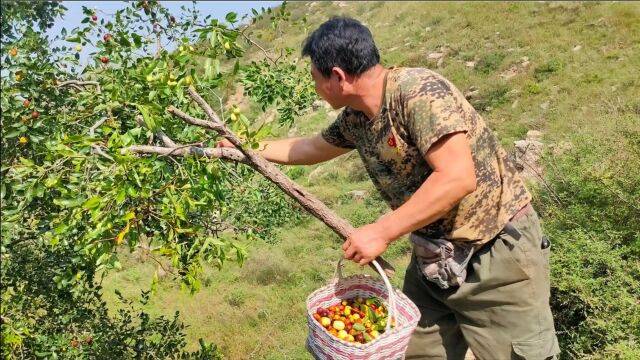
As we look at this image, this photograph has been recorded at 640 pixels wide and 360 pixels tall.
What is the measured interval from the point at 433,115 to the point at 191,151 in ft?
3.97

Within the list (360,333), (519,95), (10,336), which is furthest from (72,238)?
(519,95)

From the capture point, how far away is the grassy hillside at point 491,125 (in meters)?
7.02

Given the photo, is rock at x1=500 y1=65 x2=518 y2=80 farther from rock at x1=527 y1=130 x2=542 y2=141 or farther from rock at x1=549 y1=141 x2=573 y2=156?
rock at x1=549 y1=141 x2=573 y2=156

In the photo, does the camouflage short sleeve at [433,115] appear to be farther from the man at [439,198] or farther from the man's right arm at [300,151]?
the man's right arm at [300,151]

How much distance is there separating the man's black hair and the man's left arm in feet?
1.85

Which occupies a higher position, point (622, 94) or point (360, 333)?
point (360, 333)

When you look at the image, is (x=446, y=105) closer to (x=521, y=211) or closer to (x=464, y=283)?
(x=521, y=211)

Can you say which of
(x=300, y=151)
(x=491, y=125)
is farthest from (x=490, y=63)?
(x=300, y=151)

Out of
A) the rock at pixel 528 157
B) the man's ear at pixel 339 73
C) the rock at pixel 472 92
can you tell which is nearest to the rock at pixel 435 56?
the rock at pixel 472 92

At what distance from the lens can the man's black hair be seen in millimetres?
2602

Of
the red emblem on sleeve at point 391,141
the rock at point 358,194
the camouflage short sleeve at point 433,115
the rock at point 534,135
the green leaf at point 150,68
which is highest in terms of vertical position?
the green leaf at point 150,68

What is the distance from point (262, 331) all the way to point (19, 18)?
5.32 metres

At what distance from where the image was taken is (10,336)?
119 inches

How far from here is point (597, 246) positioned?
5.02 metres
